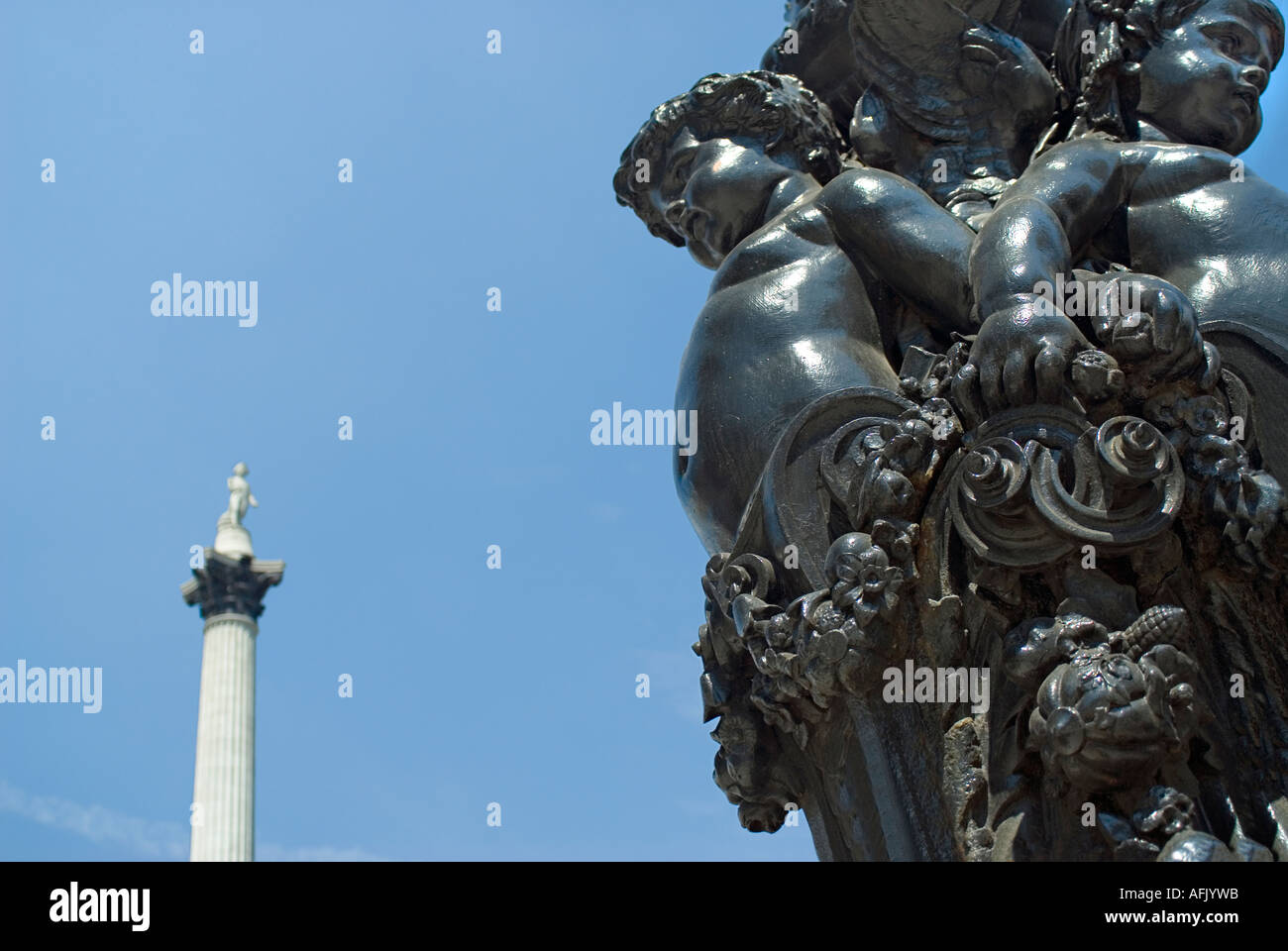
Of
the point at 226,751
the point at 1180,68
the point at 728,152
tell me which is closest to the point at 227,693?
the point at 226,751

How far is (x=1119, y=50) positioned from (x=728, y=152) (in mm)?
1724

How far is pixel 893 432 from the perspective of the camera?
5941 millimetres

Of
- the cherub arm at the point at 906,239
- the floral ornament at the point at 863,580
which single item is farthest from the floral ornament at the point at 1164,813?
the cherub arm at the point at 906,239

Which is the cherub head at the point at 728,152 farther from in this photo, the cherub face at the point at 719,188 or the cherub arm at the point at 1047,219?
the cherub arm at the point at 1047,219

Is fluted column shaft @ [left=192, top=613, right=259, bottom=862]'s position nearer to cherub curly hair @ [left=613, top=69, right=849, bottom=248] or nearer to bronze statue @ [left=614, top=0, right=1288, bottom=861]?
cherub curly hair @ [left=613, top=69, right=849, bottom=248]

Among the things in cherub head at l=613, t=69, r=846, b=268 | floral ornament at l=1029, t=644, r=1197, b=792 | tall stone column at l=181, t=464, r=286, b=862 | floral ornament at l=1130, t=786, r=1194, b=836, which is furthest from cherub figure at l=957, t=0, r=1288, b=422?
tall stone column at l=181, t=464, r=286, b=862

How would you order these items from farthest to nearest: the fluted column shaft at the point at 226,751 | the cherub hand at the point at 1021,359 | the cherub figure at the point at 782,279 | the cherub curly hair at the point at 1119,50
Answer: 1. the fluted column shaft at the point at 226,751
2. the cherub curly hair at the point at 1119,50
3. the cherub figure at the point at 782,279
4. the cherub hand at the point at 1021,359

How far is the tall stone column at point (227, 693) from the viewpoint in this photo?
44188 millimetres

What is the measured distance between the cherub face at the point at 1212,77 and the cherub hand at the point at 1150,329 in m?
1.66

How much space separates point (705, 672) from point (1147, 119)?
3.05 metres

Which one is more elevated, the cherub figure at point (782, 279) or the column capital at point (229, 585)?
the column capital at point (229, 585)
